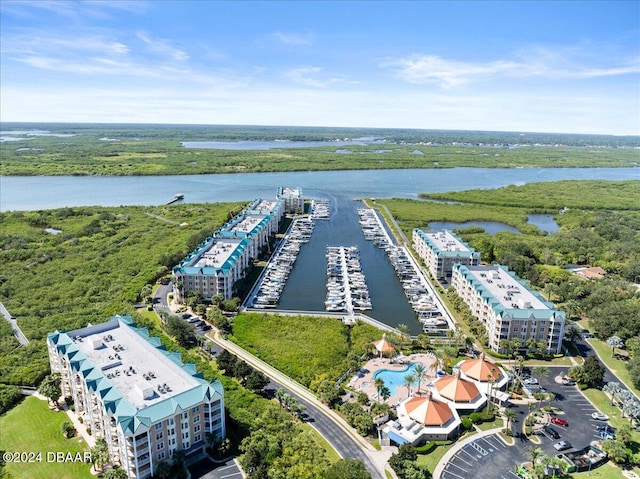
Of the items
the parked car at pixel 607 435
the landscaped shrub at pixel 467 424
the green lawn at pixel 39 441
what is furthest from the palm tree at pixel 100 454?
the parked car at pixel 607 435

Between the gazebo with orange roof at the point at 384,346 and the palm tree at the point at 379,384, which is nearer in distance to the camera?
the palm tree at the point at 379,384

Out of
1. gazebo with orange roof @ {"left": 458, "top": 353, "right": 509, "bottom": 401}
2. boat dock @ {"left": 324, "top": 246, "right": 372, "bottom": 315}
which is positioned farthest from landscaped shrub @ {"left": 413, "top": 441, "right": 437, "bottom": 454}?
boat dock @ {"left": 324, "top": 246, "right": 372, "bottom": 315}

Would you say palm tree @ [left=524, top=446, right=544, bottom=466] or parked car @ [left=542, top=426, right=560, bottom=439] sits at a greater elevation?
palm tree @ [left=524, top=446, right=544, bottom=466]

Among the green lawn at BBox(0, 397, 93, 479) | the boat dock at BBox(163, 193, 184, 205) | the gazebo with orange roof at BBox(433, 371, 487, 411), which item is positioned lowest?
the green lawn at BBox(0, 397, 93, 479)

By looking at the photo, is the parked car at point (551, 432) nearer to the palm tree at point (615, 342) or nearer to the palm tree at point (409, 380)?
the palm tree at point (409, 380)

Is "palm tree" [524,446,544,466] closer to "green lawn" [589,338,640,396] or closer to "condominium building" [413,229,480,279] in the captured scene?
"green lawn" [589,338,640,396]

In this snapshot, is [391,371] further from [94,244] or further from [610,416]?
[94,244]

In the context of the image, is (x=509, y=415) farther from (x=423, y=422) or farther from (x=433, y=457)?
(x=433, y=457)

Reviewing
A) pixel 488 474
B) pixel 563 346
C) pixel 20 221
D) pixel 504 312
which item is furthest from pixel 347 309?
pixel 20 221
